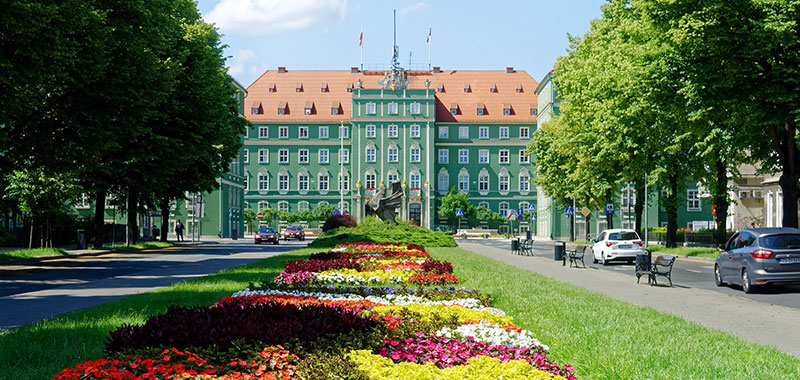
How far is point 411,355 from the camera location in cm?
766

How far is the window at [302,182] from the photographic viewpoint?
108562mm

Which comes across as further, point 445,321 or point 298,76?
point 298,76

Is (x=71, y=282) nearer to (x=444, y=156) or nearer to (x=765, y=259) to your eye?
(x=765, y=259)

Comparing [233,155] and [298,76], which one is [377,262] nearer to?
[233,155]

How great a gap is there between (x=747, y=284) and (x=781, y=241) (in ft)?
4.50

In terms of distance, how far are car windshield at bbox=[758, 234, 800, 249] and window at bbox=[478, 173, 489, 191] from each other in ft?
290

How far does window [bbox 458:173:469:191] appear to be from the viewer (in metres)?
109

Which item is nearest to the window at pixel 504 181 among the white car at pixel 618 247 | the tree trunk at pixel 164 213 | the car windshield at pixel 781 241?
the tree trunk at pixel 164 213

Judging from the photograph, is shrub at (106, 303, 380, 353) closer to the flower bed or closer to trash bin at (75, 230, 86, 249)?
the flower bed

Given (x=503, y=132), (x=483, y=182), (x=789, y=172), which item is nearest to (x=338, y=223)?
(x=789, y=172)

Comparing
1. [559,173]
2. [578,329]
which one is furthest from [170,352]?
[559,173]

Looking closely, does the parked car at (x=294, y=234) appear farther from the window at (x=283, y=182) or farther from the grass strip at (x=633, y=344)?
the grass strip at (x=633, y=344)

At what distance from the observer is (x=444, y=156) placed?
357 feet

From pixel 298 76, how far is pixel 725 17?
9253 centimetres
